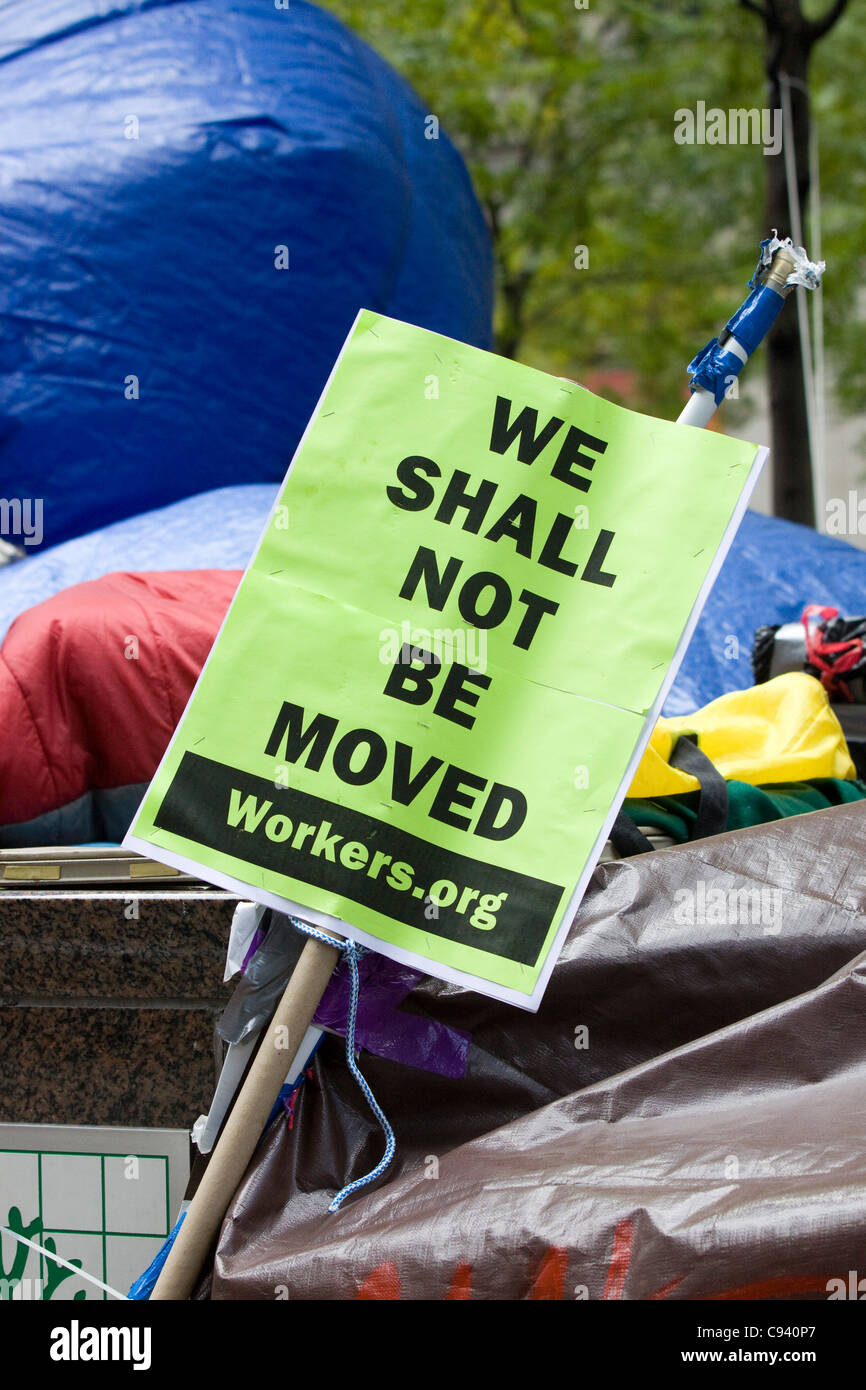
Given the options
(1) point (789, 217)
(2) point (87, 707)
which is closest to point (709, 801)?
(2) point (87, 707)

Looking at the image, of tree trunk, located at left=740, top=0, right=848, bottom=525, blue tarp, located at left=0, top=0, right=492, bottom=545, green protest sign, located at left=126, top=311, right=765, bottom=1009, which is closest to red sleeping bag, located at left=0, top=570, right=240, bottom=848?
green protest sign, located at left=126, top=311, right=765, bottom=1009

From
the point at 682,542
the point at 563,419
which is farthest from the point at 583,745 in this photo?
the point at 563,419

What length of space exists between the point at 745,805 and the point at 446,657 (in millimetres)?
845

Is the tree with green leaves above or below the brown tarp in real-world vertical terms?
above

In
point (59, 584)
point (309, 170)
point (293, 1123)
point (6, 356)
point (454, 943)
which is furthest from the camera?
point (309, 170)

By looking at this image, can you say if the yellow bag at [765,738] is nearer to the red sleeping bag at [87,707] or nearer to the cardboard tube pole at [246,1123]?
the cardboard tube pole at [246,1123]

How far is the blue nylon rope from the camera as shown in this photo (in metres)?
1.89

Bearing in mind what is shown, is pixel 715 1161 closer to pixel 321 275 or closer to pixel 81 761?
pixel 81 761

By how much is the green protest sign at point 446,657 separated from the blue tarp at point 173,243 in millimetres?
2799

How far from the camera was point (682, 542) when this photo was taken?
6.42ft

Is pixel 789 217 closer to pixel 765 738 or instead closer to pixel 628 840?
pixel 765 738

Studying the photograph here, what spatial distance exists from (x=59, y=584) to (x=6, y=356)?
47.1 inches

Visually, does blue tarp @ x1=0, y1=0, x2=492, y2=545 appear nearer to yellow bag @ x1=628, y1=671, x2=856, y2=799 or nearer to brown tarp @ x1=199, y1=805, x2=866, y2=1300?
yellow bag @ x1=628, y1=671, x2=856, y2=799

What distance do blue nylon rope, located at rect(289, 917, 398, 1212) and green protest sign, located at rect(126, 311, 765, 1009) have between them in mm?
38
